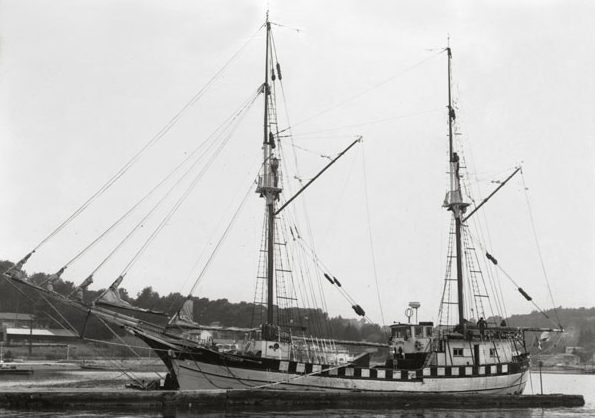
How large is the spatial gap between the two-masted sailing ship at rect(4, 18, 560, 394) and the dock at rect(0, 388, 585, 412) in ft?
6.58

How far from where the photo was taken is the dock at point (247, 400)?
3238cm

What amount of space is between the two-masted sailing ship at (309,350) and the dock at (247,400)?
6.58ft


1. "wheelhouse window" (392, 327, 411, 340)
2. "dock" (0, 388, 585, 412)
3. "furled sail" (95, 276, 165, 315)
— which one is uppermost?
"furled sail" (95, 276, 165, 315)

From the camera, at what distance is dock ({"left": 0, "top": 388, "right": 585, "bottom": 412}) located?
1275 inches

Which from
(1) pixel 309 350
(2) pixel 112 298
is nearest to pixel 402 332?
(1) pixel 309 350

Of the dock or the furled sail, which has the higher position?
the furled sail

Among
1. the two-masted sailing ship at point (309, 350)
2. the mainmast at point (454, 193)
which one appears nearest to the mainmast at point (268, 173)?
the two-masted sailing ship at point (309, 350)

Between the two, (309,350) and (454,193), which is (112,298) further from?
(454,193)

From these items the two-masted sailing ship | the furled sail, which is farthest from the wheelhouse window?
the furled sail

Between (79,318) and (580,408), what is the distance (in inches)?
3680

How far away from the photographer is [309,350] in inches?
1656

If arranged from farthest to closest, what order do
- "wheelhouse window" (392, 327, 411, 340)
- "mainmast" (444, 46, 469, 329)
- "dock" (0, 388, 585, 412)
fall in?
"mainmast" (444, 46, 469, 329) → "wheelhouse window" (392, 327, 411, 340) → "dock" (0, 388, 585, 412)

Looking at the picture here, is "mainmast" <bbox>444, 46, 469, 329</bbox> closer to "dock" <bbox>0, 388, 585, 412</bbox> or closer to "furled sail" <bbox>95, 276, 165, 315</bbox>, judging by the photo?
"dock" <bbox>0, 388, 585, 412</bbox>

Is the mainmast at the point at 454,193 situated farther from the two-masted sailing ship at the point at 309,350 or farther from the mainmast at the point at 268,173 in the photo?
the mainmast at the point at 268,173
